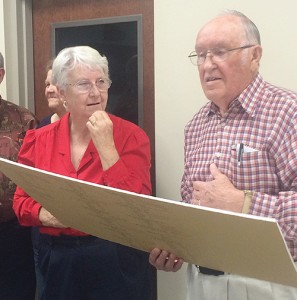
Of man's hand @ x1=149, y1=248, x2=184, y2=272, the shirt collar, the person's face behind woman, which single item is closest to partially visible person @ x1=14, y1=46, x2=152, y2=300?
the person's face behind woman

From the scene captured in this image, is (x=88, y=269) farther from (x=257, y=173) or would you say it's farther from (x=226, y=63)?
(x=226, y=63)

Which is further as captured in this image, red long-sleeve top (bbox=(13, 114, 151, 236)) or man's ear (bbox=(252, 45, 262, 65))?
red long-sleeve top (bbox=(13, 114, 151, 236))

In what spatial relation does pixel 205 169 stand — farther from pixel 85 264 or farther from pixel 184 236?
pixel 85 264

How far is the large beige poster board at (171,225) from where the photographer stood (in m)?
0.78

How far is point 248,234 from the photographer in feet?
2.55

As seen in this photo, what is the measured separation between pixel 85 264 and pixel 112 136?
0.46 m

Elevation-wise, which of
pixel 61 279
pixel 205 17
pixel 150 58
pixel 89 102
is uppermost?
pixel 205 17

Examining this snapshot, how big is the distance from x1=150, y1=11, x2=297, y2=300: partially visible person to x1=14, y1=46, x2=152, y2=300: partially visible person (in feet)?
0.99

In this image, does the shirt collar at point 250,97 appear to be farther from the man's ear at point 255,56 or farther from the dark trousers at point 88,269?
the dark trousers at point 88,269

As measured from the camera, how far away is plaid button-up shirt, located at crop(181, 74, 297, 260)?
1097mm

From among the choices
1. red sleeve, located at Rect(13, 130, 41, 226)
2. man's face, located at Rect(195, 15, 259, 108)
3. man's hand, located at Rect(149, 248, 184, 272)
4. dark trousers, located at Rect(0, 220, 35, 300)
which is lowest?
dark trousers, located at Rect(0, 220, 35, 300)

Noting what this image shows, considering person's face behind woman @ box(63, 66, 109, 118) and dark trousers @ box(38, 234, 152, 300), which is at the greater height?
person's face behind woman @ box(63, 66, 109, 118)

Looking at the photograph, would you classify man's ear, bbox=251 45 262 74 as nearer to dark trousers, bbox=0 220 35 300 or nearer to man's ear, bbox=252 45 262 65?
man's ear, bbox=252 45 262 65

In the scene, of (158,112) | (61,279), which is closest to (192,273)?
(61,279)
